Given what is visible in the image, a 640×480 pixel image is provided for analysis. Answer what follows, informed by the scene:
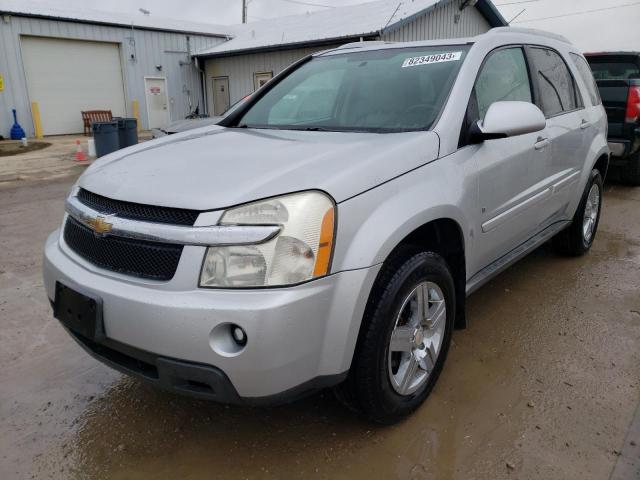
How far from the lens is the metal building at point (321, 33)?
1501 cm

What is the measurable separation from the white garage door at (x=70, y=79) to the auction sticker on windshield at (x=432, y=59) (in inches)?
702

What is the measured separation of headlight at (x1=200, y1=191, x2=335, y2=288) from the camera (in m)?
1.81

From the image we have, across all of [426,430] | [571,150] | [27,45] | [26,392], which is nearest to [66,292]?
[26,392]

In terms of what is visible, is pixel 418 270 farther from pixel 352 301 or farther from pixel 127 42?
pixel 127 42

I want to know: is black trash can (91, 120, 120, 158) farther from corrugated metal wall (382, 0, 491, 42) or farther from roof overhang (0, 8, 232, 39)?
roof overhang (0, 8, 232, 39)

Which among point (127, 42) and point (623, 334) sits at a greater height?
point (127, 42)

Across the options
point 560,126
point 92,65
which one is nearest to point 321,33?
point 92,65

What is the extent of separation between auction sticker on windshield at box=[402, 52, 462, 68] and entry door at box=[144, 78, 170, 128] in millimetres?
18327

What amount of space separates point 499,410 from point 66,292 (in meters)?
2.04

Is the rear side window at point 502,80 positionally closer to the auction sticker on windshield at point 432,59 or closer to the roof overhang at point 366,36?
the auction sticker on windshield at point 432,59

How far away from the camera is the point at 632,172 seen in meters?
7.55

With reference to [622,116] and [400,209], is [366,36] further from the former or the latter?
[400,209]

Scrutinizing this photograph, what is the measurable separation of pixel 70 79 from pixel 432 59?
60.5 feet

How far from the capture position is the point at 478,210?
2682 mm
